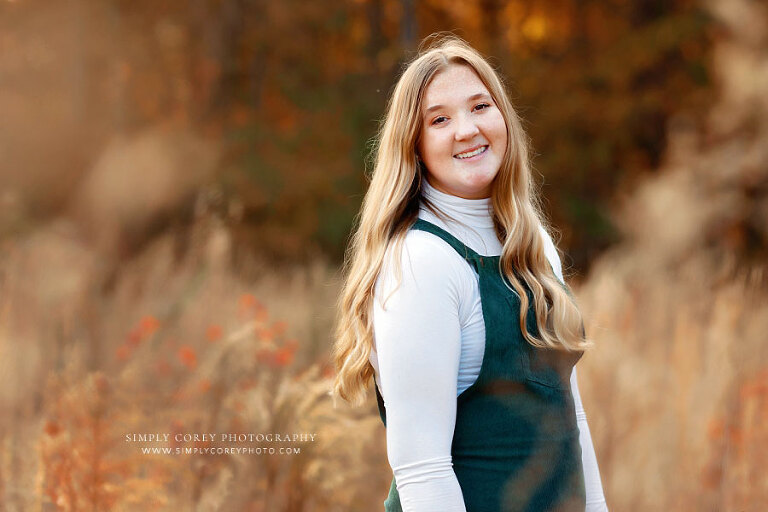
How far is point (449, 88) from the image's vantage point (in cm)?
143

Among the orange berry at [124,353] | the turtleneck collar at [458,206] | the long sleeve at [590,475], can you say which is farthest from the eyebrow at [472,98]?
the orange berry at [124,353]

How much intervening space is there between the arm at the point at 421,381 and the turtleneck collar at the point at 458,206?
211mm

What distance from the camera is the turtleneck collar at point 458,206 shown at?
144 centimetres

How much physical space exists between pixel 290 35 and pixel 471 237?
356 inches

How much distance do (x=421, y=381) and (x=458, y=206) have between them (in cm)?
37

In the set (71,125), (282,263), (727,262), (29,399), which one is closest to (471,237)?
(29,399)

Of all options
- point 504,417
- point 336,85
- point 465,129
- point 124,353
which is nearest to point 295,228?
point 336,85

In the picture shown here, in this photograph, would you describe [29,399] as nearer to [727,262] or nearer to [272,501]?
[272,501]

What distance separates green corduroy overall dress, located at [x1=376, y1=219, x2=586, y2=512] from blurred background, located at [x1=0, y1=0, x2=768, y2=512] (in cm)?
106

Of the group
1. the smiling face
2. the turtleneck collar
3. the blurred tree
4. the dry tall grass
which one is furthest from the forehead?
the blurred tree

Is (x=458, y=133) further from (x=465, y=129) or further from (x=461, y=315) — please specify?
(x=461, y=315)

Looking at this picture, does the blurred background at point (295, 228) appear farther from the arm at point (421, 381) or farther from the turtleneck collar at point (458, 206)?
the arm at point (421, 381)

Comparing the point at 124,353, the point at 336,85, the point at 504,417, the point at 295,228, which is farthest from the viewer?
the point at 336,85

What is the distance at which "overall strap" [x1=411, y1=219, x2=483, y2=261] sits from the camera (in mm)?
1337
